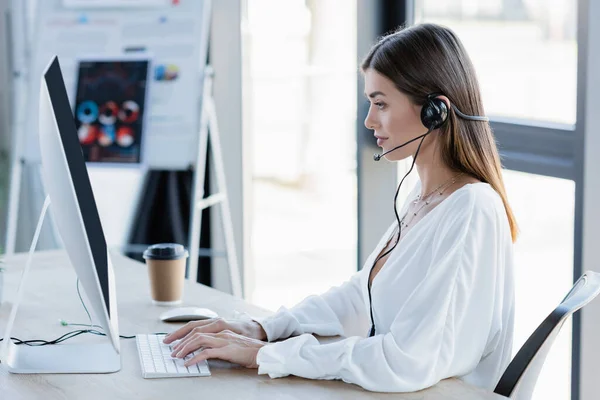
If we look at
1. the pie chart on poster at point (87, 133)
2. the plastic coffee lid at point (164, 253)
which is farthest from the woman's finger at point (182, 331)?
the pie chart on poster at point (87, 133)

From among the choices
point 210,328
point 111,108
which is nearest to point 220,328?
point 210,328

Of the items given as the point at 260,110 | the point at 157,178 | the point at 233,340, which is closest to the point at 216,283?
the point at 157,178

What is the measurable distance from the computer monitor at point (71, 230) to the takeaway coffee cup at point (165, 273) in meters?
0.34

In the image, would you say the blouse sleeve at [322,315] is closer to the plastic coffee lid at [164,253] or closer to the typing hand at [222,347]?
the typing hand at [222,347]

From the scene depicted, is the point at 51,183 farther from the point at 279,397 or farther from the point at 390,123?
the point at 390,123

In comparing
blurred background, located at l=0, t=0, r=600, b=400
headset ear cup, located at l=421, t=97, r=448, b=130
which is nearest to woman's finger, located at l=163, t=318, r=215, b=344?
headset ear cup, located at l=421, t=97, r=448, b=130

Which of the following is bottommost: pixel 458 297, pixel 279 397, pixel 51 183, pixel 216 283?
pixel 216 283

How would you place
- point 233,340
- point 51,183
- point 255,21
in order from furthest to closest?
point 255,21 < point 233,340 < point 51,183

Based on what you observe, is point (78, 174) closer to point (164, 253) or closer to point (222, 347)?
point (222, 347)

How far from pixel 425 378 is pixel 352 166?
2346 millimetres

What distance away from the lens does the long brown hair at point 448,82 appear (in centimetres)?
171

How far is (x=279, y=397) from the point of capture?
4.95 feet

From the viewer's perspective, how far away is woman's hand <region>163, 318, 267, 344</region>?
176 centimetres

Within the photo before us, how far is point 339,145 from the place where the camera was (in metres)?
3.81
